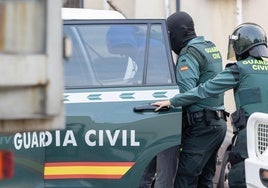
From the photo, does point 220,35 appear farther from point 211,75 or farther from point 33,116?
point 33,116

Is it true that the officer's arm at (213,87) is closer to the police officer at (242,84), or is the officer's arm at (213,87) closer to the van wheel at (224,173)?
the police officer at (242,84)

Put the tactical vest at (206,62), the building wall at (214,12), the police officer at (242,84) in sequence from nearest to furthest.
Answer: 1. the police officer at (242,84)
2. the tactical vest at (206,62)
3. the building wall at (214,12)

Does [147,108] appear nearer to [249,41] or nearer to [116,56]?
[116,56]

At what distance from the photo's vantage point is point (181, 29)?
191 inches

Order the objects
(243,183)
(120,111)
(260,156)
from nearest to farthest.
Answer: (260,156) → (243,183) → (120,111)

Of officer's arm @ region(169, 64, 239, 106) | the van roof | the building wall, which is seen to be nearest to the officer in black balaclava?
officer's arm @ region(169, 64, 239, 106)

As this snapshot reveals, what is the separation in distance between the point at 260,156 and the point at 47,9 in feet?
6.28

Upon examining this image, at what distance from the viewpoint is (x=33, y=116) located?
6.34 feet

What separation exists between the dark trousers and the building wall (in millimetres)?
4311

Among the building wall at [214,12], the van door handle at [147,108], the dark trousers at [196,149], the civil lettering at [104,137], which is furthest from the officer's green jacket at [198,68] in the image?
the building wall at [214,12]

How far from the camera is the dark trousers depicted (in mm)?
4684

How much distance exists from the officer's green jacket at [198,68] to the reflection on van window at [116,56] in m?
0.21

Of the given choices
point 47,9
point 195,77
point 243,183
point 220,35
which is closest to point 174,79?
point 195,77

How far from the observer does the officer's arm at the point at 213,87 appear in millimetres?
4305
